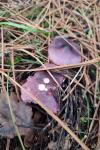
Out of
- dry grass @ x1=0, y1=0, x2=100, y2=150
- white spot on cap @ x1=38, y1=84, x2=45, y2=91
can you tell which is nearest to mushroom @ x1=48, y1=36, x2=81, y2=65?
dry grass @ x1=0, y1=0, x2=100, y2=150

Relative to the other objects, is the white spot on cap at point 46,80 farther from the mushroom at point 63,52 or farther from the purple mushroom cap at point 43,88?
the mushroom at point 63,52

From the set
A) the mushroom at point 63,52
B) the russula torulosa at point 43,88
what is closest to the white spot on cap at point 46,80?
the russula torulosa at point 43,88

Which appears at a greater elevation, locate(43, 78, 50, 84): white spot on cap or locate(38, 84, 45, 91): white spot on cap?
locate(43, 78, 50, 84): white spot on cap

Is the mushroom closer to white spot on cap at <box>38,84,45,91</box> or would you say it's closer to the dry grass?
the dry grass

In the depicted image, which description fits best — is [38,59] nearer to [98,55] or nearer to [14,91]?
[14,91]

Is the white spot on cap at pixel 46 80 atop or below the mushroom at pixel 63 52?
below

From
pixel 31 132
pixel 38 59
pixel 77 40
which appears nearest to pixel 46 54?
pixel 38 59
